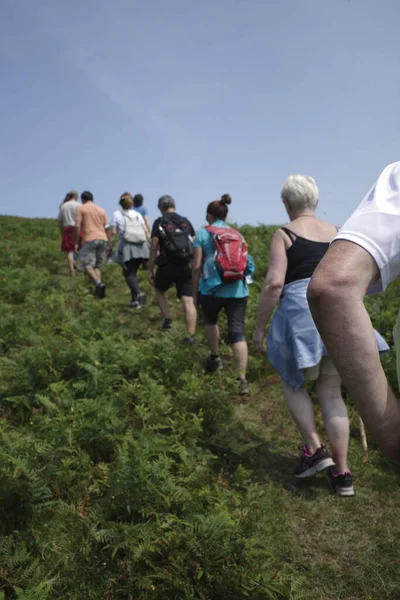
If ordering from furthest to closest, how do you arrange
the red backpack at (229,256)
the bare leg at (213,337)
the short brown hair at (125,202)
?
1. the short brown hair at (125,202)
2. the bare leg at (213,337)
3. the red backpack at (229,256)

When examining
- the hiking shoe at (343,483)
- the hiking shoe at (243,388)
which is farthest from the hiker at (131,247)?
the hiking shoe at (343,483)

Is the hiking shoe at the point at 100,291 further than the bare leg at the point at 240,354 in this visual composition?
Yes

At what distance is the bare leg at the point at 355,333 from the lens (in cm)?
126

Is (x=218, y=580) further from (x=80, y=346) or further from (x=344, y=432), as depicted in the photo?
(x=80, y=346)

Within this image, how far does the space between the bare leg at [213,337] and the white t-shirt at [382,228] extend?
180 inches

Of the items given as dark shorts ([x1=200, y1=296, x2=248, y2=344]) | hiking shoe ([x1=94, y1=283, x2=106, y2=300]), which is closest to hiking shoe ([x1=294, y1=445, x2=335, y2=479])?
dark shorts ([x1=200, y1=296, x2=248, y2=344])

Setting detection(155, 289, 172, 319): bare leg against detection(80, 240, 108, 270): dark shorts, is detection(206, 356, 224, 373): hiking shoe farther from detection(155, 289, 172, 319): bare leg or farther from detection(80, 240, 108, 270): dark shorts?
detection(80, 240, 108, 270): dark shorts

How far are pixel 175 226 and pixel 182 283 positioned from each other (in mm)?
836

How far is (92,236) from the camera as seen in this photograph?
30.6ft

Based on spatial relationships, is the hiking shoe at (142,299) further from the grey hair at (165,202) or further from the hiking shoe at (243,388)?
the hiking shoe at (243,388)

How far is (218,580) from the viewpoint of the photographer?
2766 mm

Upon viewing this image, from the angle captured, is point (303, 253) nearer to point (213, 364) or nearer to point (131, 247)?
point (213, 364)

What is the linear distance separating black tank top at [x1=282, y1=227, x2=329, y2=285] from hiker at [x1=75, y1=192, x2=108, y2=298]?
5981 millimetres

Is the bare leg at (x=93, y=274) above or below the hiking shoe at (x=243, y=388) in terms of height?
above
